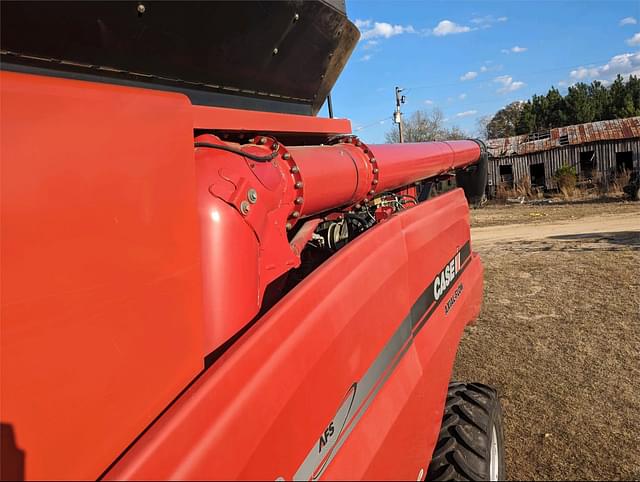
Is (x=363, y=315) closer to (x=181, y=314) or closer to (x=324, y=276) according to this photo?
(x=324, y=276)

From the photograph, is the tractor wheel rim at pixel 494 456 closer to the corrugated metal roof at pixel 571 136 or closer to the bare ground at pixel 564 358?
the bare ground at pixel 564 358

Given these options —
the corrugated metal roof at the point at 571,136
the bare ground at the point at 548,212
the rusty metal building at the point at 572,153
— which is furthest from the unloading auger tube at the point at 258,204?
the corrugated metal roof at the point at 571,136

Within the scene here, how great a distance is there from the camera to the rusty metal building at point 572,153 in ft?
90.0

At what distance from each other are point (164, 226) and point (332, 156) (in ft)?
4.06

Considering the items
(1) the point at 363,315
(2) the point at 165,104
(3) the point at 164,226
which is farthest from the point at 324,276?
(2) the point at 165,104

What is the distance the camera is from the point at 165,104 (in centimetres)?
123

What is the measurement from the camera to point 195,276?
130 cm

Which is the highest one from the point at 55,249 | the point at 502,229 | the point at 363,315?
the point at 55,249

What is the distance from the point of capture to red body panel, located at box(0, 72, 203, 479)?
3.04ft

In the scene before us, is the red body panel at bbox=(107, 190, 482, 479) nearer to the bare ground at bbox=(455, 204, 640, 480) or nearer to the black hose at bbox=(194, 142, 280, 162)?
the black hose at bbox=(194, 142, 280, 162)

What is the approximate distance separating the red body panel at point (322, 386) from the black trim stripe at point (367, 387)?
0.03 metres

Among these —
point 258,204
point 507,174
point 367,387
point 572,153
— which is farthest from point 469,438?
point 507,174

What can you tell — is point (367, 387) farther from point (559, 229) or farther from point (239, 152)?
point (559, 229)

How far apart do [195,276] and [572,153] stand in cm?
3134
